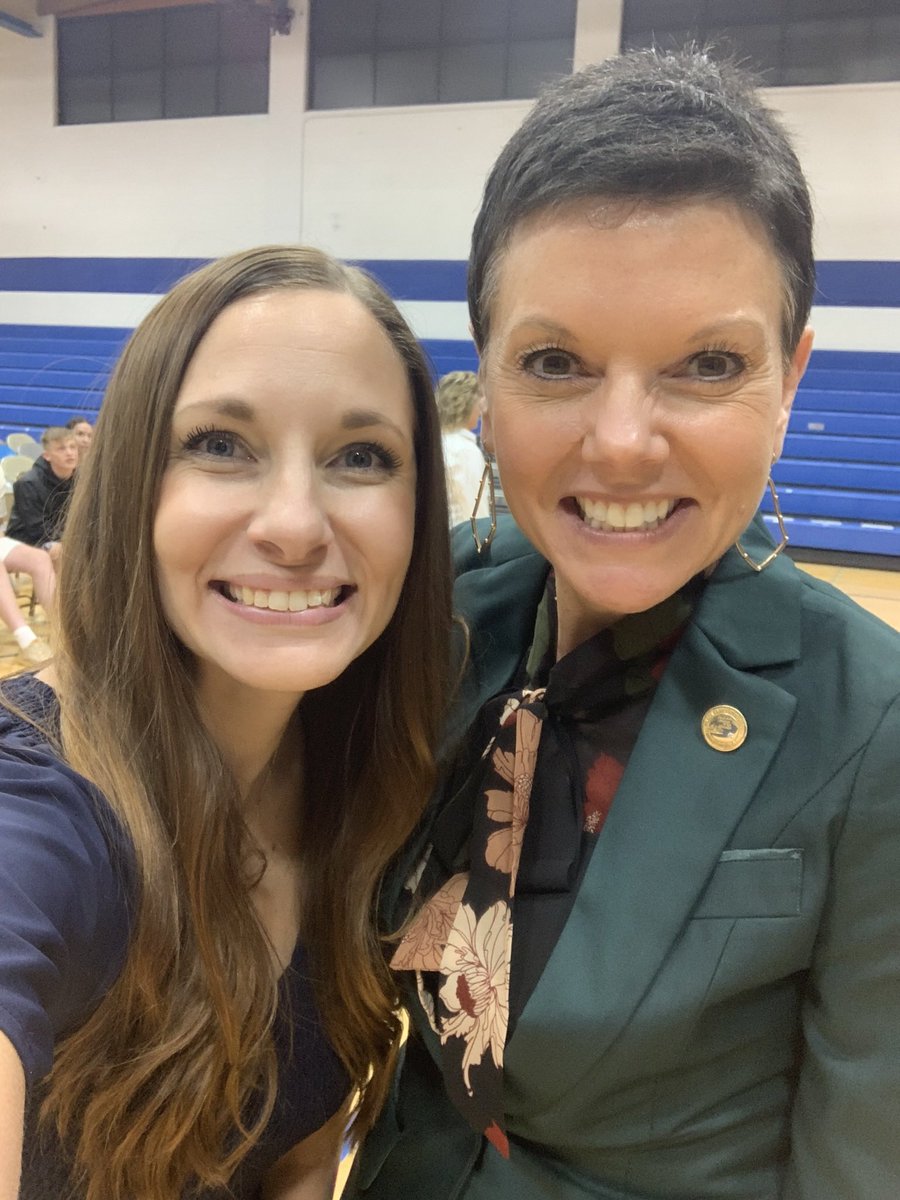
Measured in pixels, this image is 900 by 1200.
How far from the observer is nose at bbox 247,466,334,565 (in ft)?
3.10

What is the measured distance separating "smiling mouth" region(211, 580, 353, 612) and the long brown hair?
3.4 inches

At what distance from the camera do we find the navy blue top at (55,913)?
28.6 inches

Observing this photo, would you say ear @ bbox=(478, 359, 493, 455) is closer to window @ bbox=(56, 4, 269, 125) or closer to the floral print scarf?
the floral print scarf

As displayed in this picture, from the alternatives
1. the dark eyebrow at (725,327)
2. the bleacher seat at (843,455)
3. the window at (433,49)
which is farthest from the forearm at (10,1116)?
the window at (433,49)

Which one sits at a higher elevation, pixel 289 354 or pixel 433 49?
pixel 433 49

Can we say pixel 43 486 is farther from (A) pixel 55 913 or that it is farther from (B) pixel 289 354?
(A) pixel 55 913

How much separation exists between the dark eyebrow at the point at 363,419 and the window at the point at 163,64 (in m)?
9.99

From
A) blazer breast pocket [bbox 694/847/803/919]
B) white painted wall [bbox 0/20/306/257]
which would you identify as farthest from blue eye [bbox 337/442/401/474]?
white painted wall [bbox 0/20/306/257]

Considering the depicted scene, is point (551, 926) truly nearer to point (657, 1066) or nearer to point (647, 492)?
point (657, 1066)

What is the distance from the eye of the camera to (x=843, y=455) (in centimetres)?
784

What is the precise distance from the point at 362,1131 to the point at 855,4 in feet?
29.4

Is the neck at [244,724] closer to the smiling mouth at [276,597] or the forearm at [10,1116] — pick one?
the smiling mouth at [276,597]

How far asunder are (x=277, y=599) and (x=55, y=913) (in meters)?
0.37

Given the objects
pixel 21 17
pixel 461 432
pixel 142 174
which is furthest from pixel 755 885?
pixel 21 17
